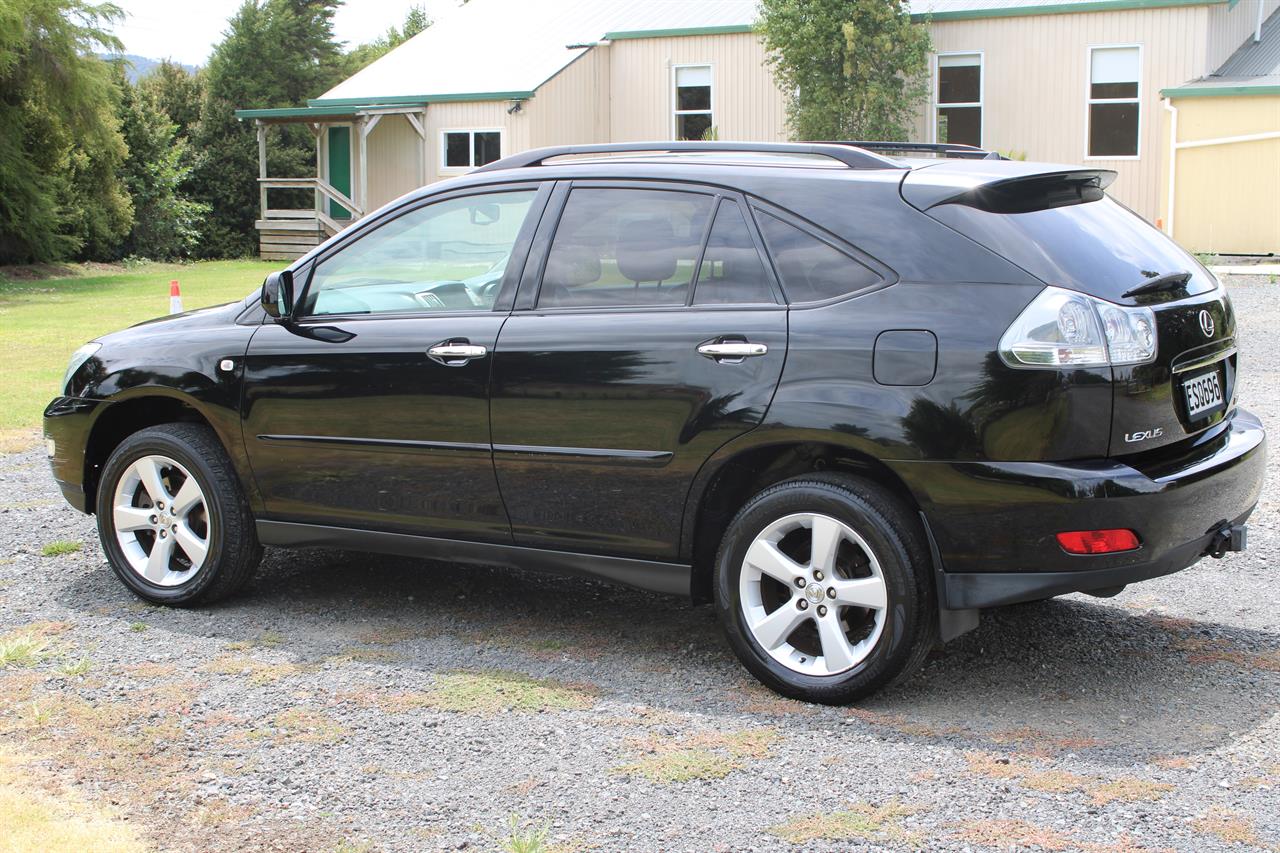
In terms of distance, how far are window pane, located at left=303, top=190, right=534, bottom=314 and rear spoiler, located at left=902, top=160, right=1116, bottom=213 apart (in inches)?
Result: 58.7

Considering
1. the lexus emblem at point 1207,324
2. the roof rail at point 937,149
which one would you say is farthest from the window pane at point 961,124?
the lexus emblem at point 1207,324

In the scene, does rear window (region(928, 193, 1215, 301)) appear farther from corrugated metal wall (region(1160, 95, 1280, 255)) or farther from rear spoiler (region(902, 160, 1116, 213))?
corrugated metal wall (region(1160, 95, 1280, 255))

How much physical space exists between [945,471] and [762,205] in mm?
1092

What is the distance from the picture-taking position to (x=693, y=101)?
94.5ft

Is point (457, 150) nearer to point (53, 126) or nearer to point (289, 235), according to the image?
point (289, 235)

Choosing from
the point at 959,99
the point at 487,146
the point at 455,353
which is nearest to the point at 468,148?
the point at 487,146

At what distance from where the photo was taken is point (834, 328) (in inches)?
171

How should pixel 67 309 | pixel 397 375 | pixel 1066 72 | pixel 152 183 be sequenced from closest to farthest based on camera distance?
pixel 397 375, pixel 67 309, pixel 1066 72, pixel 152 183

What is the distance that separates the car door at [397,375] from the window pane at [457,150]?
25.2 m

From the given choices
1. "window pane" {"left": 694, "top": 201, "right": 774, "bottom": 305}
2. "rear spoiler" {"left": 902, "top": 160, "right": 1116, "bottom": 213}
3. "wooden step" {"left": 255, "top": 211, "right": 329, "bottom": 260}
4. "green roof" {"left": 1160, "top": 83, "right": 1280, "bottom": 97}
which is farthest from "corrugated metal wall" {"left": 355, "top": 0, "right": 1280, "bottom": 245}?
"window pane" {"left": 694, "top": 201, "right": 774, "bottom": 305}

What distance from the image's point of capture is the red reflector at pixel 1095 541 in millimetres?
4098

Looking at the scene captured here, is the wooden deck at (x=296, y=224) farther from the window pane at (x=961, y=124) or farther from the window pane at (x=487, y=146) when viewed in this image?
the window pane at (x=961, y=124)

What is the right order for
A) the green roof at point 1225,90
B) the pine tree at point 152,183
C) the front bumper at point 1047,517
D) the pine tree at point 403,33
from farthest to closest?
the pine tree at point 403,33 < the pine tree at point 152,183 < the green roof at point 1225,90 < the front bumper at point 1047,517

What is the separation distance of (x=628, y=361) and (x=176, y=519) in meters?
2.19
